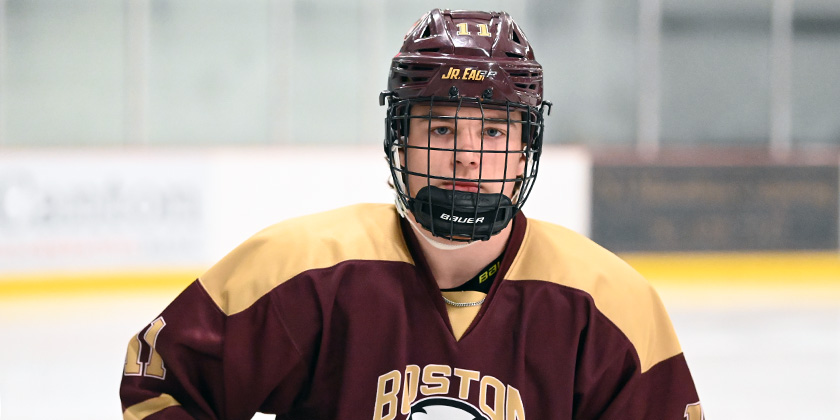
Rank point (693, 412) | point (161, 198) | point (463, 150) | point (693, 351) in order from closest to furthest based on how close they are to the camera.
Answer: point (463, 150)
point (693, 412)
point (693, 351)
point (161, 198)

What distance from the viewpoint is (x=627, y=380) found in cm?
151

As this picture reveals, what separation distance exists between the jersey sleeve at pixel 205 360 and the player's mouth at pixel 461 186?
1.10 ft

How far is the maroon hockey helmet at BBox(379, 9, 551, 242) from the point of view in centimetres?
146

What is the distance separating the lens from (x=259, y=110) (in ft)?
23.8

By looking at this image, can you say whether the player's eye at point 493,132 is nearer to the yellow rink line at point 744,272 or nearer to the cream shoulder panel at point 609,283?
the cream shoulder panel at point 609,283

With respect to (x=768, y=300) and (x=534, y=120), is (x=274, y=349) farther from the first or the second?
(x=768, y=300)

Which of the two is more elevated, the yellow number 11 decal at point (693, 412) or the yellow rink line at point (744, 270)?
the yellow number 11 decal at point (693, 412)

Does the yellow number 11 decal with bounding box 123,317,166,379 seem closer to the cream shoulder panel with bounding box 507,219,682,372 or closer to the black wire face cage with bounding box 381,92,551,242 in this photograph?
the black wire face cage with bounding box 381,92,551,242

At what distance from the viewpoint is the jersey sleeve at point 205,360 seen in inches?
58.2

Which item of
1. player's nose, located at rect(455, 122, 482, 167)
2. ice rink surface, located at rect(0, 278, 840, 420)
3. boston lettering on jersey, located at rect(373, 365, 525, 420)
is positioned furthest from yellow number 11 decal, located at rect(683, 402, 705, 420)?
ice rink surface, located at rect(0, 278, 840, 420)

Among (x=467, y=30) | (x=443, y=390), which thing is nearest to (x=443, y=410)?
(x=443, y=390)

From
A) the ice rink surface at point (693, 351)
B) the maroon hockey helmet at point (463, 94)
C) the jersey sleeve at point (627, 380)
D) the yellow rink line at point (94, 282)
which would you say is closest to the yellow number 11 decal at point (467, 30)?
the maroon hockey helmet at point (463, 94)

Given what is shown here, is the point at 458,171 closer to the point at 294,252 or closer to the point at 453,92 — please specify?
the point at 453,92

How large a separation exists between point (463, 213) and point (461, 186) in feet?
0.18
